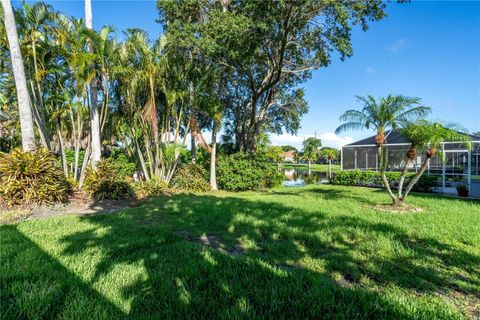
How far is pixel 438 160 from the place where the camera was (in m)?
16.7

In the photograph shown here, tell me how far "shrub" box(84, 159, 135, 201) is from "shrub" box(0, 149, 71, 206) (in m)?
0.91

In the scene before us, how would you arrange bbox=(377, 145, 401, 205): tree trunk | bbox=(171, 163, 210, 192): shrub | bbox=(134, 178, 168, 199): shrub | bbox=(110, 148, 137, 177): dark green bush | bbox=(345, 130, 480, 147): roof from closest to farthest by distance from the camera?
bbox=(377, 145, 401, 205): tree trunk < bbox=(134, 178, 168, 199): shrub < bbox=(171, 163, 210, 192): shrub < bbox=(110, 148, 137, 177): dark green bush < bbox=(345, 130, 480, 147): roof

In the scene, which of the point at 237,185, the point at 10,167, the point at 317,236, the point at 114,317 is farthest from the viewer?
the point at 237,185

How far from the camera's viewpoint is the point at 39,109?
916 cm

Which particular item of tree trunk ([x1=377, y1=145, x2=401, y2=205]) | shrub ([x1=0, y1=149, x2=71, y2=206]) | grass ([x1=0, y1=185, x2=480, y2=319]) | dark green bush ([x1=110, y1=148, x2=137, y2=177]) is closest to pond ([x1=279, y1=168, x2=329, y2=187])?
tree trunk ([x1=377, y1=145, x2=401, y2=205])

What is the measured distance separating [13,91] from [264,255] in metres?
13.8

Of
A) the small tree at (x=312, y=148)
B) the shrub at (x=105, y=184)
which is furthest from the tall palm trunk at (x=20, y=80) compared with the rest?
the small tree at (x=312, y=148)

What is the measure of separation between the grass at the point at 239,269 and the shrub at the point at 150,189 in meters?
3.81

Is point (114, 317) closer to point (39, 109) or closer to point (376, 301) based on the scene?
point (376, 301)

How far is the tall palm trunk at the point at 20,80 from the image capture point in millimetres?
7230

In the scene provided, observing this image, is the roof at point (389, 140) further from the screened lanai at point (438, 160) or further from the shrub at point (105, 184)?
the shrub at point (105, 184)

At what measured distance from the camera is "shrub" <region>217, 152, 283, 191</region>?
505 inches

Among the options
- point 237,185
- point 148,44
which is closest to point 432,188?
point 237,185

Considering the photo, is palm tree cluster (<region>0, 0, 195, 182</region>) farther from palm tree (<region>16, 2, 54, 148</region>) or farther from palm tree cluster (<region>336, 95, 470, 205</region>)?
palm tree cluster (<region>336, 95, 470, 205</region>)
